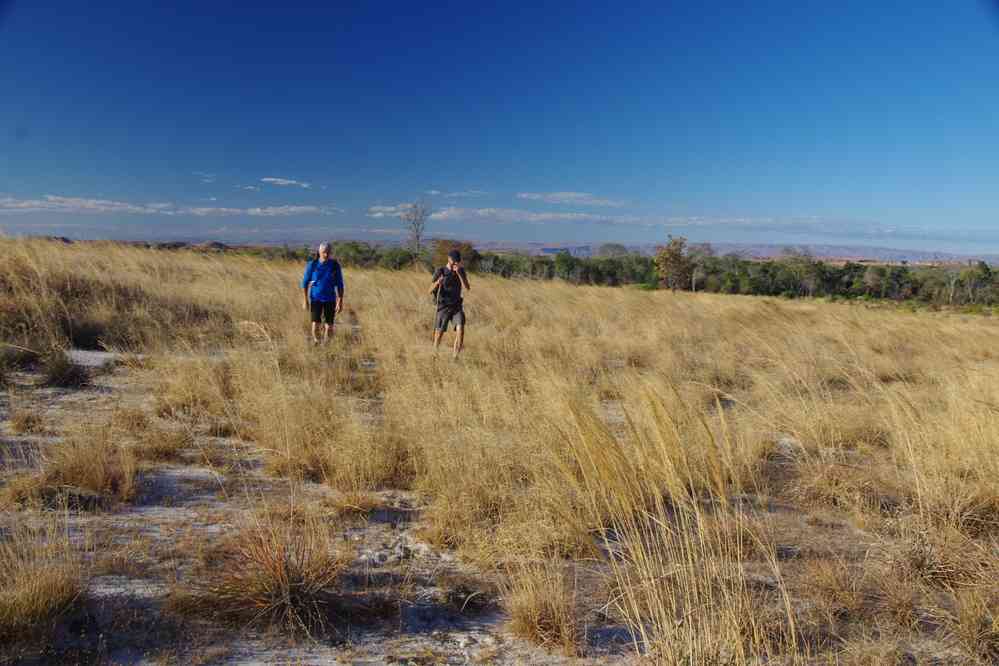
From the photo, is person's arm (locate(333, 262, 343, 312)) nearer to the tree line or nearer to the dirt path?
the dirt path

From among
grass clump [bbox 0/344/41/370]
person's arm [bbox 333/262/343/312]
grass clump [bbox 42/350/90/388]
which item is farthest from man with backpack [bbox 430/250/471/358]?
grass clump [bbox 0/344/41/370]

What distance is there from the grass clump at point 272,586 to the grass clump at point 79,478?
1.16 metres

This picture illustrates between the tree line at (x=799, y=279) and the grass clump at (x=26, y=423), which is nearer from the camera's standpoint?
the grass clump at (x=26, y=423)

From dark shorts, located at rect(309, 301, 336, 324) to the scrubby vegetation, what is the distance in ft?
1.37

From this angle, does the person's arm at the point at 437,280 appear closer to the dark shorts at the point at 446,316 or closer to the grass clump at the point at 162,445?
the dark shorts at the point at 446,316

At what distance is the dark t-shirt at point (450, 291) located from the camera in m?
7.61

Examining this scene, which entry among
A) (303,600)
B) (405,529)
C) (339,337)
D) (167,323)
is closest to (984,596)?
(405,529)

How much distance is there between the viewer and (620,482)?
2650mm

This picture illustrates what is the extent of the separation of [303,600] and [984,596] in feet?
10.1

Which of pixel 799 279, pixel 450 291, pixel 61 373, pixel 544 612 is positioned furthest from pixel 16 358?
pixel 799 279

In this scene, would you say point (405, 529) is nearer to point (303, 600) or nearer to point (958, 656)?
point (303, 600)

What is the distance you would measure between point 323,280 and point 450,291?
1.83 m

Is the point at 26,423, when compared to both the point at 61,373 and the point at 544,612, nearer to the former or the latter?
the point at 61,373

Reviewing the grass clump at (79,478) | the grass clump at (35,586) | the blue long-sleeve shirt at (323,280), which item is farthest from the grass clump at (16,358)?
the grass clump at (35,586)
